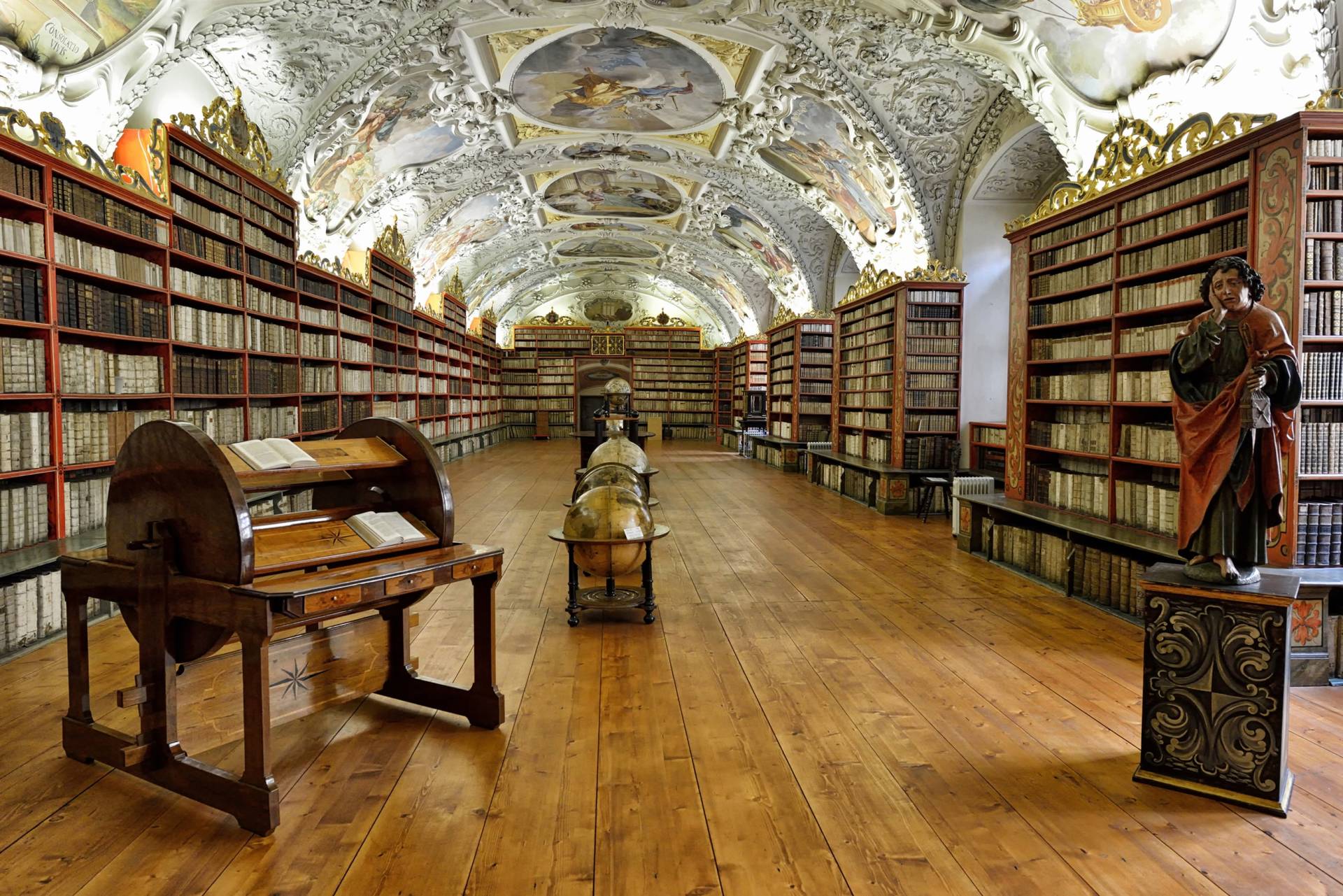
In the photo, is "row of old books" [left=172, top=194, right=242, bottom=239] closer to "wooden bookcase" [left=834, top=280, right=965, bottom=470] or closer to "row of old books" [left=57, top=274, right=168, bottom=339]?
"row of old books" [left=57, top=274, right=168, bottom=339]

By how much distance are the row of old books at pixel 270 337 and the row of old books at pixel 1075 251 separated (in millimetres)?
8434

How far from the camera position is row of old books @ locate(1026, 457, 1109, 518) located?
6.54m

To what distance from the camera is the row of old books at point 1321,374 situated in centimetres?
464

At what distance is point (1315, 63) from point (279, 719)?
25.6ft

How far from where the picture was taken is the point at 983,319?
11031 millimetres

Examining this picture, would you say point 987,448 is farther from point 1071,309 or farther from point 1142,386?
point 1142,386

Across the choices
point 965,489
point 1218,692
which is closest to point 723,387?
point 965,489

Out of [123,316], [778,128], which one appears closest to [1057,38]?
[778,128]

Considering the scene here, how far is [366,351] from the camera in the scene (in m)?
12.8

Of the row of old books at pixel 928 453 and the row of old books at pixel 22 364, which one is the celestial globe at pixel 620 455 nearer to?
the row of old books at pixel 928 453

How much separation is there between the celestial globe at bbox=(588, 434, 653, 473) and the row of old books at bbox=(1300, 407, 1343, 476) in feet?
17.8

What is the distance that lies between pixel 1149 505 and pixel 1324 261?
210 cm

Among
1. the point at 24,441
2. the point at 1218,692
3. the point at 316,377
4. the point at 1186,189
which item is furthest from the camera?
the point at 316,377

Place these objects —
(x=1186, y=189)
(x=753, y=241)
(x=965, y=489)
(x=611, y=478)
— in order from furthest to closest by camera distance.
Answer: (x=753, y=241), (x=965, y=489), (x=611, y=478), (x=1186, y=189)
